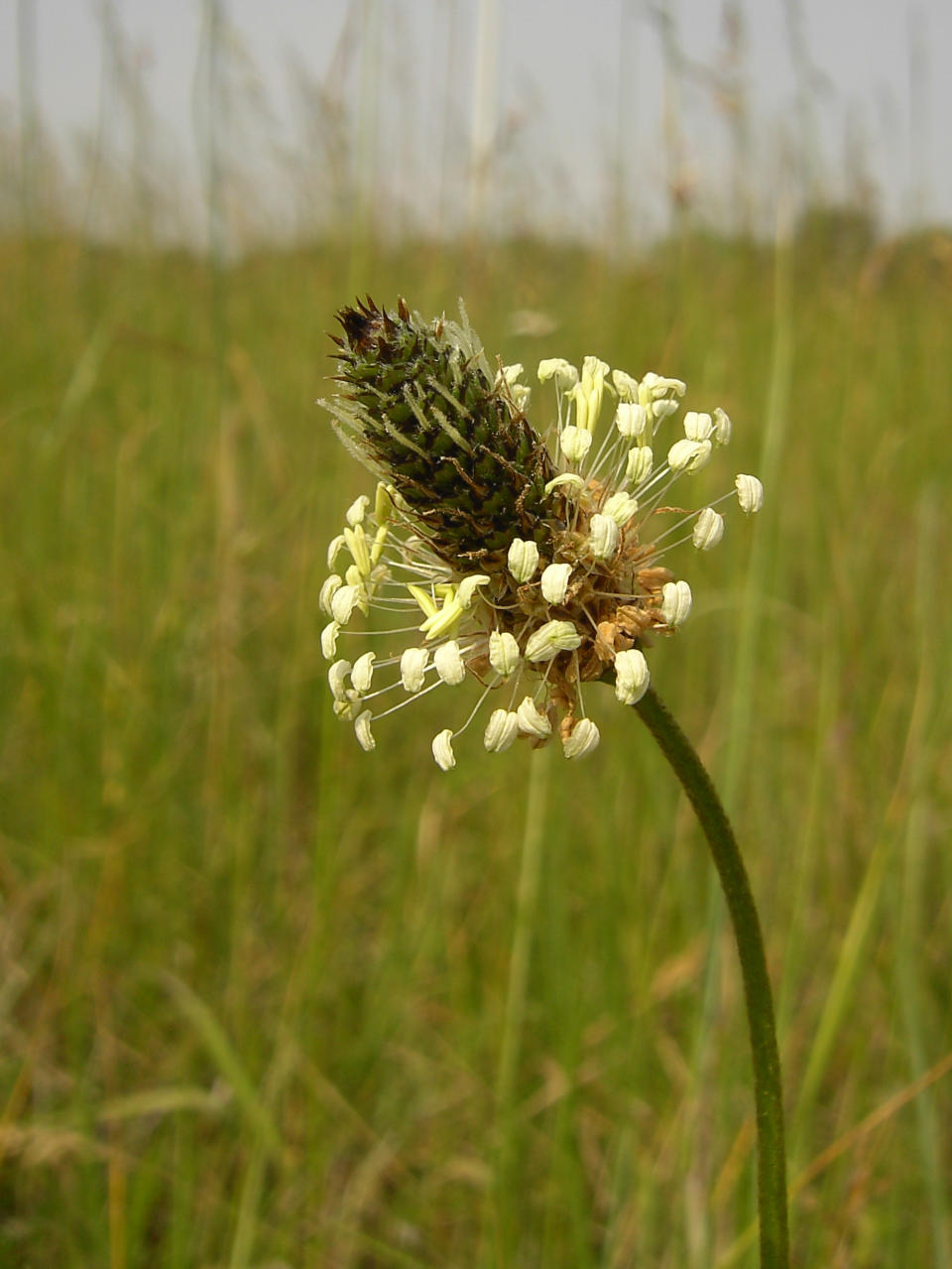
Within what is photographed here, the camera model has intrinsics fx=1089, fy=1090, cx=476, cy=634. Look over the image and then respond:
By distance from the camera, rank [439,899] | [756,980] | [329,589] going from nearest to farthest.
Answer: [756,980] < [329,589] < [439,899]

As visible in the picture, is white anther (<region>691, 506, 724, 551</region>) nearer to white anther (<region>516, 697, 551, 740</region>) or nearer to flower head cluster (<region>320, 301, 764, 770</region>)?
flower head cluster (<region>320, 301, 764, 770</region>)

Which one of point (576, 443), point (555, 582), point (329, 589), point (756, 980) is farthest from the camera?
point (329, 589)

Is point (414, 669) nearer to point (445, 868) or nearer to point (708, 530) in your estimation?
point (708, 530)

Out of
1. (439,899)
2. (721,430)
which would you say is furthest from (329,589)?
(439,899)

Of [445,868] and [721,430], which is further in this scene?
[445,868]

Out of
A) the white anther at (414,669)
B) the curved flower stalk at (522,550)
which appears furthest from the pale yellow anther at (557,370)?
the white anther at (414,669)

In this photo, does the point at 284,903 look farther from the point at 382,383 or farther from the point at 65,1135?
the point at 382,383

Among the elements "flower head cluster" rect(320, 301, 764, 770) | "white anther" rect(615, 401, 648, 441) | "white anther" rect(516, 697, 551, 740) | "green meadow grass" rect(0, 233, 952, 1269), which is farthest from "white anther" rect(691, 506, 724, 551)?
"green meadow grass" rect(0, 233, 952, 1269)

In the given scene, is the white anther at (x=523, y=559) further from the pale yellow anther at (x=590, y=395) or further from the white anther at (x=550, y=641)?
the pale yellow anther at (x=590, y=395)
